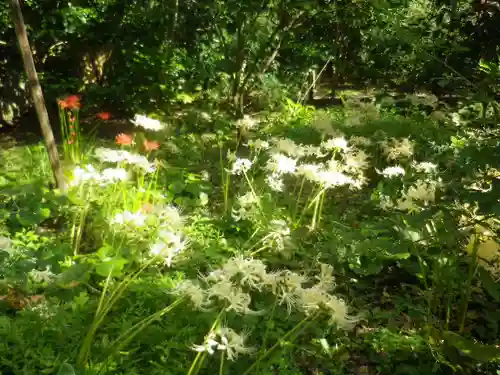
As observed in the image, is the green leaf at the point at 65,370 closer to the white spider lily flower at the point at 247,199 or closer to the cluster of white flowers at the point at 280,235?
the cluster of white flowers at the point at 280,235

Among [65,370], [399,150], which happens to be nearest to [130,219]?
[65,370]

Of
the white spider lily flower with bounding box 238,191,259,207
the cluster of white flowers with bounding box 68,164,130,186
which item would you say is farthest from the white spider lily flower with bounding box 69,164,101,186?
the white spider lily flower with bounding box 238,191,259,207

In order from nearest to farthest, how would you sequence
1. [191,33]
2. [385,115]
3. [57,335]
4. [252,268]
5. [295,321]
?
[252,268], [57,335], [295,321], [191,33], [385,115]

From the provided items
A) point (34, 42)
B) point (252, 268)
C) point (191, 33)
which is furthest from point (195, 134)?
point (252, 268)

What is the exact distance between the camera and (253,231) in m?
3.14

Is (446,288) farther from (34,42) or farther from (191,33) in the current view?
(34,42)

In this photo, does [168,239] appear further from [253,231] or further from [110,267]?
[253,231]

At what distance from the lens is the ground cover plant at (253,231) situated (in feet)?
6.39

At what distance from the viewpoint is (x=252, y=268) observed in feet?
5.96

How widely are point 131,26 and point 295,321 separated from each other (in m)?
4.11

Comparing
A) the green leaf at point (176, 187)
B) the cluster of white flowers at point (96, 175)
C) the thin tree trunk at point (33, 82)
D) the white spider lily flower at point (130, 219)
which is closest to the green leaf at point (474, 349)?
the white spider lily flower at point (130, 219)

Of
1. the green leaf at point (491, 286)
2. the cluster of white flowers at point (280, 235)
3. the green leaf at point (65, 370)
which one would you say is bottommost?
the cluster of white flowers at point (280, 235)

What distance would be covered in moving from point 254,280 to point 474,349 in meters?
0.97

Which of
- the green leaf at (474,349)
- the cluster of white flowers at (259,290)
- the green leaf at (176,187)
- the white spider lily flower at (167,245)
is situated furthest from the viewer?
the green leaf at (176,187)
